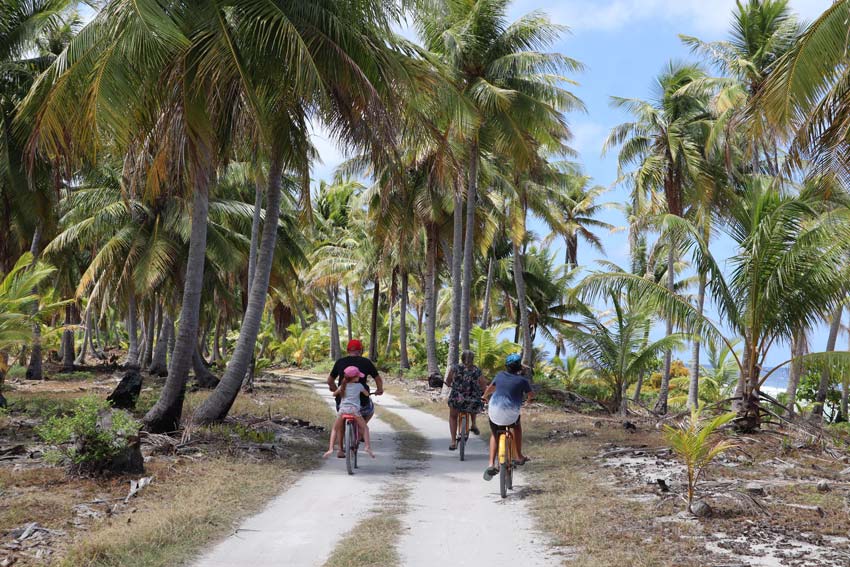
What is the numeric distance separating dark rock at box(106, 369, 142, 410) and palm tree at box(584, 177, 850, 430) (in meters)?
10.2

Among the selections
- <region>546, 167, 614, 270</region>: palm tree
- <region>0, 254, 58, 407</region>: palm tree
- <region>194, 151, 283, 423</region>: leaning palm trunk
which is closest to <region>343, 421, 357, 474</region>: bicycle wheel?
<region>194, 151, 283, 423</region>: leaning palm trunk

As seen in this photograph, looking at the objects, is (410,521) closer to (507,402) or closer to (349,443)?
(507,402)

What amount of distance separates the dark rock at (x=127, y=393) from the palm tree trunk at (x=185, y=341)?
242 centimetres

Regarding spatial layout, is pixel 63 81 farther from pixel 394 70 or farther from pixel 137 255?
pixel 137 255

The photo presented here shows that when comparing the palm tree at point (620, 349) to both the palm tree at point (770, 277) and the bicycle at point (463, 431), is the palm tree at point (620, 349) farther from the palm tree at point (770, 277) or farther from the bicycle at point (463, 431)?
the bicycle at point (463, 431)

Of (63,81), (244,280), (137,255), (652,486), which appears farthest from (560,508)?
(244,280)

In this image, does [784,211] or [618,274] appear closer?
[784,211]

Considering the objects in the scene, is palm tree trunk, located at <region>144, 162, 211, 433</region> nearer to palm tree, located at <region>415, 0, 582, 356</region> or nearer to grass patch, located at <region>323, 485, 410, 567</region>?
grass patch, located at <region>323, 485, 410, 567</region>

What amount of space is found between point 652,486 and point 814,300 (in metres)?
5.81

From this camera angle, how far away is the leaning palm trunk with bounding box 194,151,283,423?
12914 millimetres

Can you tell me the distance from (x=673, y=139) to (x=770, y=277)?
1394cm

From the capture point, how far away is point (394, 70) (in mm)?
11523

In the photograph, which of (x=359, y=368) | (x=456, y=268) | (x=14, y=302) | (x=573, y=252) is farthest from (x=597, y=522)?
(x=573, y=252)

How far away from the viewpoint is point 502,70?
2095 cm
